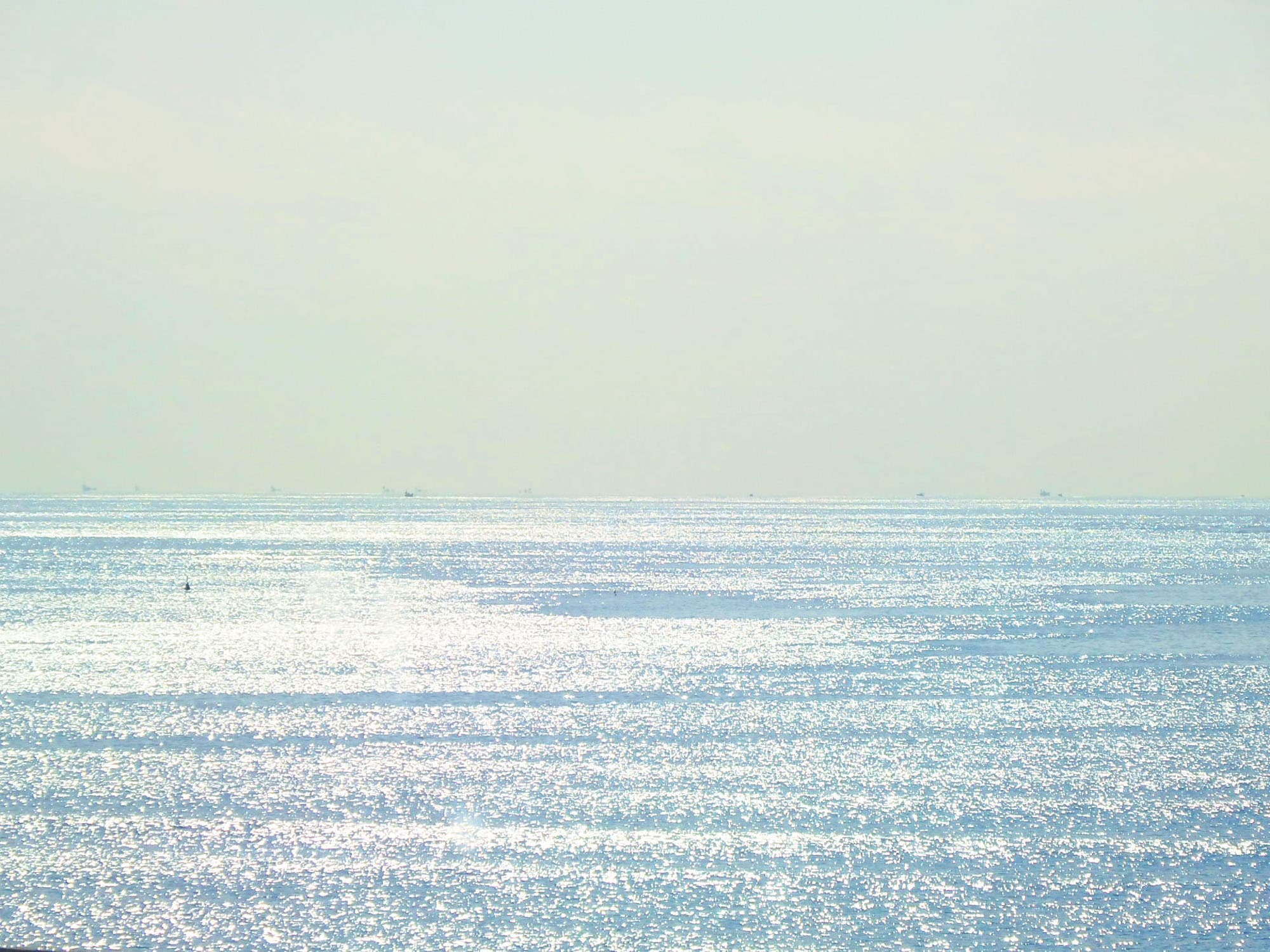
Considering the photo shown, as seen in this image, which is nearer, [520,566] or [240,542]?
[520,566]

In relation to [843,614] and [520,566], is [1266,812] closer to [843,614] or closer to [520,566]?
[843,614]

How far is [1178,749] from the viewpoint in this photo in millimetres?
43219

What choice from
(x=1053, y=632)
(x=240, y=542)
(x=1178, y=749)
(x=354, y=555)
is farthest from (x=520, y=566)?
(x=1178, y=749)

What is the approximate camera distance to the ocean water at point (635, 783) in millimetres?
27031

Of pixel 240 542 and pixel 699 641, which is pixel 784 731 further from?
pixel 240 542

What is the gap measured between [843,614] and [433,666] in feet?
116

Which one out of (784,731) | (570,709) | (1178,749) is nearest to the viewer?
(1178,749)

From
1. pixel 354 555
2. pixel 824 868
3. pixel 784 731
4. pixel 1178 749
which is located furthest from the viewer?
pixel 354 555

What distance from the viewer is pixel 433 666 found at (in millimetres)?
64312

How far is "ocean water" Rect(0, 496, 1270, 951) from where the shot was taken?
1064 inches

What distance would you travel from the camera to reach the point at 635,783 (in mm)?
37906

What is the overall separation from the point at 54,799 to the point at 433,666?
29.1 m

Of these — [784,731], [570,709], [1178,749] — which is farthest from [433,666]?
[1178,749]

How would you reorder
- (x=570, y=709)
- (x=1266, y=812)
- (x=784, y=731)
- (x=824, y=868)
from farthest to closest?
(x=570, y=709), (x=784, y=731), (x=1266, y=812), (x=824, y=868)
